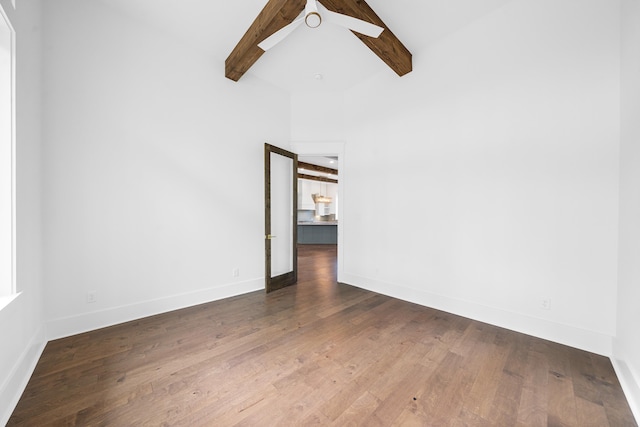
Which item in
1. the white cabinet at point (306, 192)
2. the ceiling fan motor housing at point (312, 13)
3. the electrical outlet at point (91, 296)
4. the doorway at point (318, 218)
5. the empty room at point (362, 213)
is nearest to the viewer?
the empty room at point (362, 213)

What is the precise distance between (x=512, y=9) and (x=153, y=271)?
477 centimetres

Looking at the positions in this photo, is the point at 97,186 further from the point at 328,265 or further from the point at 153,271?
the point at 328,265

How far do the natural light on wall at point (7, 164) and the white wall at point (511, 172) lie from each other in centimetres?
358

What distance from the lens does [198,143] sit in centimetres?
315

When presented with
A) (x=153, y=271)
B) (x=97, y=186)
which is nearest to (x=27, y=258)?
(x=97, y=186)

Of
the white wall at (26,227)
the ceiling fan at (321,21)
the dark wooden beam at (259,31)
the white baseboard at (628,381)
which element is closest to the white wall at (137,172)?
the white wall at (26,227)

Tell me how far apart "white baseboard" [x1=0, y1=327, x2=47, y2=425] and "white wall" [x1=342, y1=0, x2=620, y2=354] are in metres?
3.51

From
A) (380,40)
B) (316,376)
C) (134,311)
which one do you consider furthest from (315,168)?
(316,376)

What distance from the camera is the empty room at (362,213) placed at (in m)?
1.62

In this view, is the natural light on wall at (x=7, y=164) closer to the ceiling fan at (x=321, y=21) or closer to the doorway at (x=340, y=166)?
the ceiling fan at (x=321, y=21)

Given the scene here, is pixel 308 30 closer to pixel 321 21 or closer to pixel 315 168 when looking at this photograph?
pixel 321 21

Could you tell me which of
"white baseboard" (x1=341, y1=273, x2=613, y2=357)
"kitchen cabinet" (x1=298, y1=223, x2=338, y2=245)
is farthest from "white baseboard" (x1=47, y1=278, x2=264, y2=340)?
"kitchen cabinet" (x1=298, y1=223, x2=338, y2=245)

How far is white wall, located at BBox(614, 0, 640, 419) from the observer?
165 centimetres

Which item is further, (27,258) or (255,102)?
(255,102)
